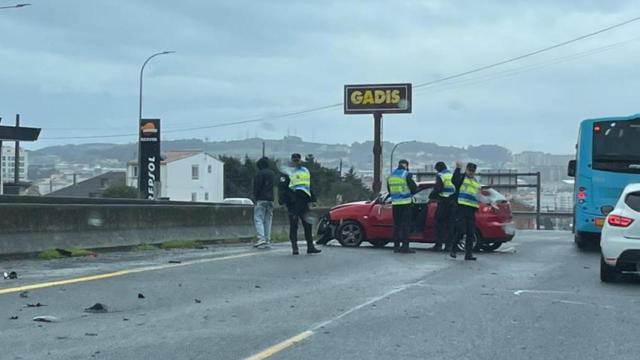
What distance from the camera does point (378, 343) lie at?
297 inches

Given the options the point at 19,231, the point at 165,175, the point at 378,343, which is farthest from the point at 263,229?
the point at 165,175

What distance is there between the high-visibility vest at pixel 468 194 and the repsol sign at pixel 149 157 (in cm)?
2936

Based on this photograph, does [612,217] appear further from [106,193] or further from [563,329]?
[106,193]

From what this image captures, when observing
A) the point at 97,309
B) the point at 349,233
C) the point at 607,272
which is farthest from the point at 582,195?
the point at 97,309

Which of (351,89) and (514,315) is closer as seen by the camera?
(514,315)

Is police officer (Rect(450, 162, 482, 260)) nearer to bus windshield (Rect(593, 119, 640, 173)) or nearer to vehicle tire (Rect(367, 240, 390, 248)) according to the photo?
vehicle tire (Rect(367, 240, 390, 248))

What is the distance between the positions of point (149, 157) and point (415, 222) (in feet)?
95.0

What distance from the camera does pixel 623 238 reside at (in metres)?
11.7

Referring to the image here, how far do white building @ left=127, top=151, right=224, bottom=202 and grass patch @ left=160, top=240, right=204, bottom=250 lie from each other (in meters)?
75.3

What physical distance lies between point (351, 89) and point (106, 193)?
3976cm

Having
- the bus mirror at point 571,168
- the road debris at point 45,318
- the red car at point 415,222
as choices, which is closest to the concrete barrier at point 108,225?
the red car at point 415,222

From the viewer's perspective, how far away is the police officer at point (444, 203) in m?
16.2

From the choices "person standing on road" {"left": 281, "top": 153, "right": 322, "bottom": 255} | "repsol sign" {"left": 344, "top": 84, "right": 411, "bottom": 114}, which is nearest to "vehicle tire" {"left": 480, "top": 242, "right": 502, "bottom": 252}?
"person standing on road" {"left": 281, "top": 153, "right": 322, "bottom": 255}

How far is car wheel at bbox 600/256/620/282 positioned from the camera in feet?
39.1
